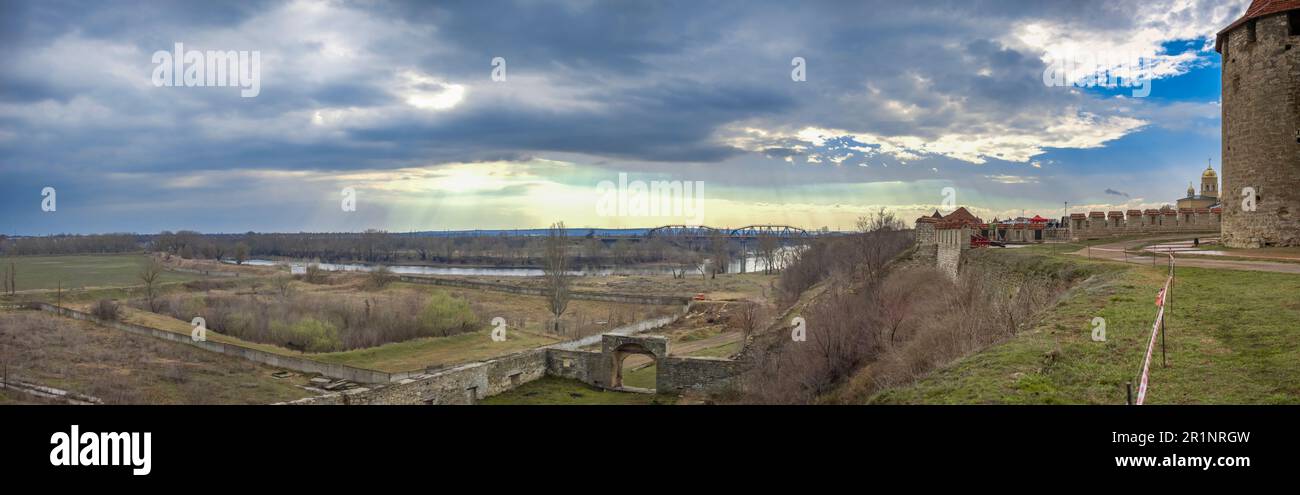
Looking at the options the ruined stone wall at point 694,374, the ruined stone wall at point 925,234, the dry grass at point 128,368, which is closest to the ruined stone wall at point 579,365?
the ruined stone wall at point 694,374

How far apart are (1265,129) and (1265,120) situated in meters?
0.27

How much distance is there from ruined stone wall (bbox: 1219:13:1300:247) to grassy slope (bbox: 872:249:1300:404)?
9.43 meters

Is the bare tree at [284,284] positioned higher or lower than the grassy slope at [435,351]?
higher

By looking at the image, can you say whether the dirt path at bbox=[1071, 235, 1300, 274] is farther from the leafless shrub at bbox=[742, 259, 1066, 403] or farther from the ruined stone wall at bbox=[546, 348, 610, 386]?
the ruined stone wall at bbox=[546, 348, 610, 386]

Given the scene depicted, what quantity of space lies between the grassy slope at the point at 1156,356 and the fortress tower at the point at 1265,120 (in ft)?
31.0

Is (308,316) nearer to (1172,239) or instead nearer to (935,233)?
(935,233)

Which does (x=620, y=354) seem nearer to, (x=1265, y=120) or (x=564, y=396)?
(x=564, y=396)

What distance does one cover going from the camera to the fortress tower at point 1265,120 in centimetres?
1930

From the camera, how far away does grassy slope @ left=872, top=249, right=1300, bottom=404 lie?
723cm

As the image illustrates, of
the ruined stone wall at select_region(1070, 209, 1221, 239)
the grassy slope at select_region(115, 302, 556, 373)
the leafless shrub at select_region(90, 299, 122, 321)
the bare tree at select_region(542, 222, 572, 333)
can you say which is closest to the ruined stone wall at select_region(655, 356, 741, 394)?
the grassy slope at select_region(115, 302, 556, 373)

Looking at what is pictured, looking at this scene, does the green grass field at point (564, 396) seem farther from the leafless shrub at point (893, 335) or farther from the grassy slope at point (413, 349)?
the grassy slope at point (413, 349)
